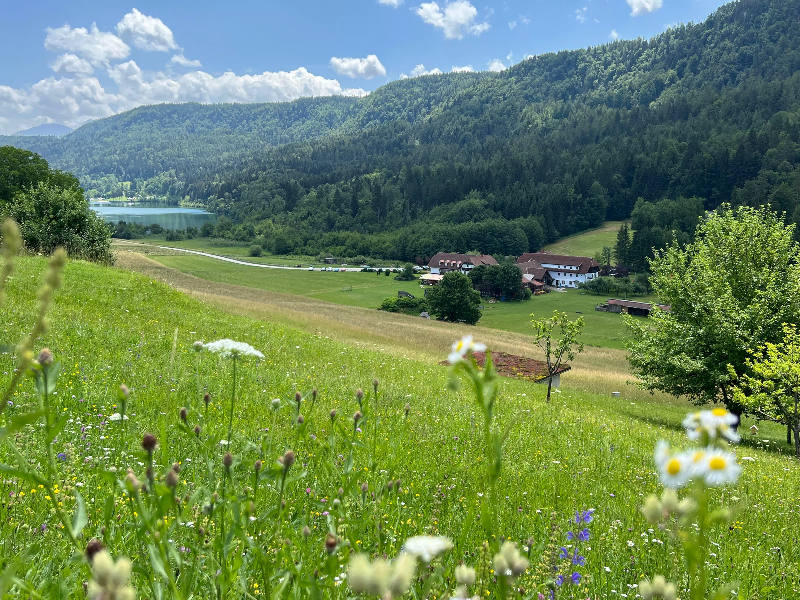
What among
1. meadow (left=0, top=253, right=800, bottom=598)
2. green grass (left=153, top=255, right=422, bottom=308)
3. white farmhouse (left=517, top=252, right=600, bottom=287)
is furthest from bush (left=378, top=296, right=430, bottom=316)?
meadow (left=0, top=253, right=800, bottom=598)

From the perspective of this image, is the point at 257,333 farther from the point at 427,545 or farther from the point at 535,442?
the point at 427,545

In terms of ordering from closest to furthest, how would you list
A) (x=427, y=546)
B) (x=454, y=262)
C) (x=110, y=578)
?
(x=110, y=578) < (x=427, y=546) < (x=454, y=262)

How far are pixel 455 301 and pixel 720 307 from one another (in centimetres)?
5950

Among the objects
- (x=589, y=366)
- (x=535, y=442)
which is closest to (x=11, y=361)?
(x=535, y=442)

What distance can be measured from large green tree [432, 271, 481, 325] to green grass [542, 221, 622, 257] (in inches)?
3725

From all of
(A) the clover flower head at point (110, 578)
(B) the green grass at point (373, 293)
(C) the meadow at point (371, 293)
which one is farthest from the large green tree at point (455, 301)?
(A) the clover flower head at point (110, 578)

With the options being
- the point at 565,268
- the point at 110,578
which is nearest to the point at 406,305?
the point at 565,268

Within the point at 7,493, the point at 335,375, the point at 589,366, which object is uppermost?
the point at 7,493

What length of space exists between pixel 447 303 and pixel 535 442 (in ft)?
246

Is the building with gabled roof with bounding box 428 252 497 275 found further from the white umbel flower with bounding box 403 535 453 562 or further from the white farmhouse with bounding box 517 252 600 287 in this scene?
the white umbel flower with bounding box 403 535 453 562

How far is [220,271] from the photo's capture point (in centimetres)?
11488

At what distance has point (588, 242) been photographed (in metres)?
177

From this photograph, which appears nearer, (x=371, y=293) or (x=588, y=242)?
(x=371, y=293)

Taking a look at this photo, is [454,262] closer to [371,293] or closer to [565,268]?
[565,268]
